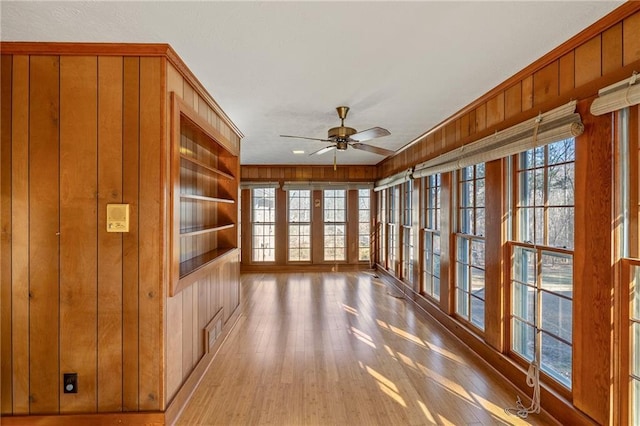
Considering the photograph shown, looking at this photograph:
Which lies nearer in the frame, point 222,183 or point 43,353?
point 43,353

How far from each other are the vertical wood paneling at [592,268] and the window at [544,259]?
16 centimetres

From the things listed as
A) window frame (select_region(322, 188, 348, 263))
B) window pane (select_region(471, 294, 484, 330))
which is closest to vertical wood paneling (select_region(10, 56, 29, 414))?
window pane (select_region(471, 294, 484, 330))

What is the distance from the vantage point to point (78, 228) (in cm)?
200

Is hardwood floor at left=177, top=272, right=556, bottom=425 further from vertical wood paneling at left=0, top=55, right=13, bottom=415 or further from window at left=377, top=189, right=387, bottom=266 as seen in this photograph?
window at left=377, top=189, right=387, bottom=266

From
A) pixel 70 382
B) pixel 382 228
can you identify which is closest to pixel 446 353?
pixel 70 382

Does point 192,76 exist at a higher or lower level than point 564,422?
higher

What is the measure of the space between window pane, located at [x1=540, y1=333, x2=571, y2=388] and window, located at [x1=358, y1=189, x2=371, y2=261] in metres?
5.23

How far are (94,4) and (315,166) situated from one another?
19.1 ft

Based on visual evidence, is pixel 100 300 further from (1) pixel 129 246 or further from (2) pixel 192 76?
(2) pixel 192 76

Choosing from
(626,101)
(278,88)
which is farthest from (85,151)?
(626,101)

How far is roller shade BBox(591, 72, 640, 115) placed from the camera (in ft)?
5.09

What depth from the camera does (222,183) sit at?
403 cm

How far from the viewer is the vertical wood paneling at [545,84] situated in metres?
2.13

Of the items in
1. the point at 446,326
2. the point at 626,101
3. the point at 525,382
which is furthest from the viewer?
the point at 446,326
